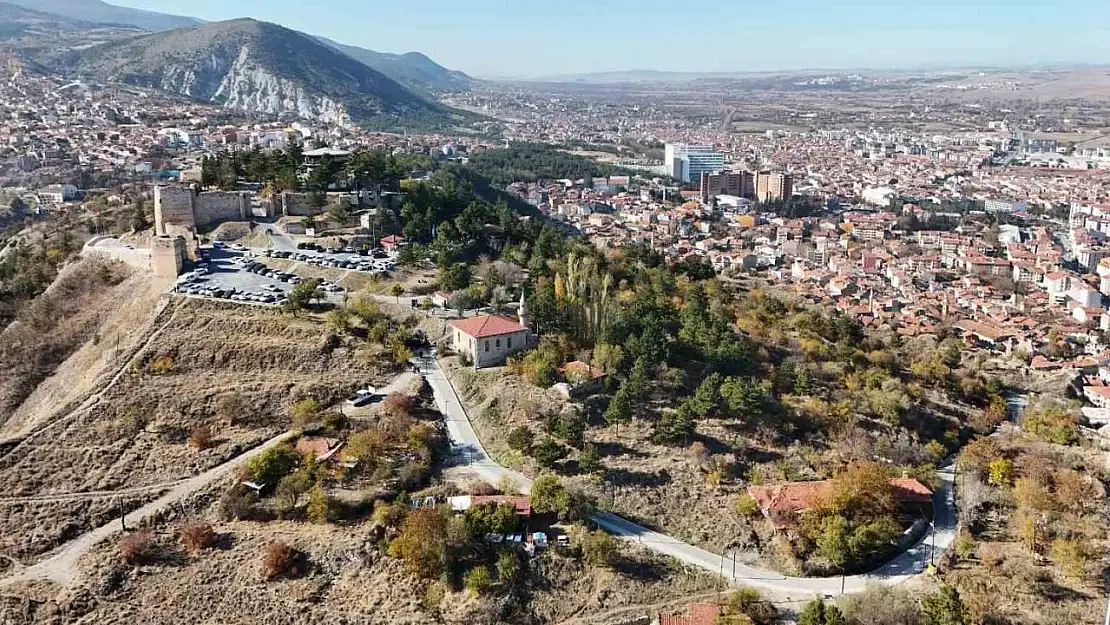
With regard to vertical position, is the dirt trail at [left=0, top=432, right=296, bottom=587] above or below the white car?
below

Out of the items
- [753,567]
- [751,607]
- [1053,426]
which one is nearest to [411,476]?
[753,567]

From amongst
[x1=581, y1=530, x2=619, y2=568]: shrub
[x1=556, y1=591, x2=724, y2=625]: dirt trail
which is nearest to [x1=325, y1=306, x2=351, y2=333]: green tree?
[x1=581, y1=530, x2=619, y2=568]: shrub

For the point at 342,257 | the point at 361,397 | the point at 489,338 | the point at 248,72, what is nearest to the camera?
the point at 361,397

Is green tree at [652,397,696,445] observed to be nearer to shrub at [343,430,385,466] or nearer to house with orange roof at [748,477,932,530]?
house with orange roof at [748,477,932,530]

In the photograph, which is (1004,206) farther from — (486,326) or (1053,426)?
(486,326)

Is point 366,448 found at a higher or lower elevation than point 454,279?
lower

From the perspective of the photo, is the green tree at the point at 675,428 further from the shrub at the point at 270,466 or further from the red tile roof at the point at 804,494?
the shrub at the point at 270,466
